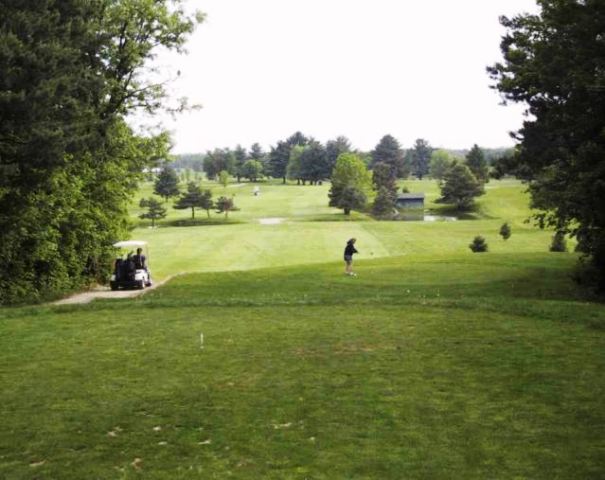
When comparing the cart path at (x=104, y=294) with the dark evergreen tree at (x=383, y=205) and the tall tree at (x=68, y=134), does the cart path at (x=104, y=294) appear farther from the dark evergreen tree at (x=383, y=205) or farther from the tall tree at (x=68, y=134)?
the dark evergreen tree at (x=383, y=205)

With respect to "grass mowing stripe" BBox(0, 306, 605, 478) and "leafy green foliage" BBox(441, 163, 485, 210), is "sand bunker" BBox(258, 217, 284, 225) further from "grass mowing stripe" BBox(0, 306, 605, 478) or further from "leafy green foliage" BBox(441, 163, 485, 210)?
"grass mowing stripe" BBox(0, 306, 605, 478)

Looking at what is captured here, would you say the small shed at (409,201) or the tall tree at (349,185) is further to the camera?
the small shed at (409,201)

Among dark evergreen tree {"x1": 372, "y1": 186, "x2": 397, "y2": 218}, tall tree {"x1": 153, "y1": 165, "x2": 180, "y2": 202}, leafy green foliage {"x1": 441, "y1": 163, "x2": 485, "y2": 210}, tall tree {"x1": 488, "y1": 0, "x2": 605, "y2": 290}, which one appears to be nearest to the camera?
tall tree {"x1": 488, "y1": 0, "x2": 605, "y2": 290}

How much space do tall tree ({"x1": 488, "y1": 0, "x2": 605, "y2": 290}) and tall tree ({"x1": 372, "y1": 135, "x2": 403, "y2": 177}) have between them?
494 feet

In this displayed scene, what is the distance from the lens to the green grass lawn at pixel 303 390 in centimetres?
690

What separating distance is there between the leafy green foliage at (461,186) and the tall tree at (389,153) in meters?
67.2

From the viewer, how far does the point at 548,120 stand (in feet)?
94.0

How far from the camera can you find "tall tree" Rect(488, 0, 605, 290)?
961 inches

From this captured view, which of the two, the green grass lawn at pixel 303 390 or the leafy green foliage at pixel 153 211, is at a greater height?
the leafy green foliage at pixel 153 211

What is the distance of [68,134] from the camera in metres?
24.6

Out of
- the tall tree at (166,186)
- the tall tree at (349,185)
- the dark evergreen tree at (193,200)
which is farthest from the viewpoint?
the tall tree at (166,186)

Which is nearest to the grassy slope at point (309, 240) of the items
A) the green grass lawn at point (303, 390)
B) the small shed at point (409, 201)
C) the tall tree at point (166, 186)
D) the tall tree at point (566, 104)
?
the tall tree at point (166, 186)

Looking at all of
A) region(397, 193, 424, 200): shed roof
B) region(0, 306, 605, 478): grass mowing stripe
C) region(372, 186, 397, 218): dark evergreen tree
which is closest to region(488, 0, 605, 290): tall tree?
region(0, 306, 605, 478): grass mowing stripe

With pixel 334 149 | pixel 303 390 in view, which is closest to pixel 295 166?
pixel 334 149
